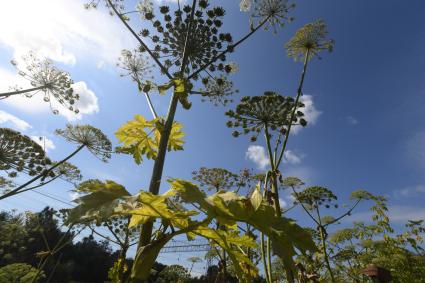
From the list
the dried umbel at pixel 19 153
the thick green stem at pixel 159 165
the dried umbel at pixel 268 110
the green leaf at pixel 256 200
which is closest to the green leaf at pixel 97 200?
the thick green stem at pixel 159 165

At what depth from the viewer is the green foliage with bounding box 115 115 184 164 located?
10.9 ft

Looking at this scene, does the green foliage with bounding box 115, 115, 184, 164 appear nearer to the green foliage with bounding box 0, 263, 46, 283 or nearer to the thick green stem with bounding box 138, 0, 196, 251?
the thick green stem with bounding box 138, 0, 196, 251

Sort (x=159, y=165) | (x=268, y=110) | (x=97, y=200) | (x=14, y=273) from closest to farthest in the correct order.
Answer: (x=97, y=200), (x=159, y=165), (x=268, y=110), (x=14, y=273)

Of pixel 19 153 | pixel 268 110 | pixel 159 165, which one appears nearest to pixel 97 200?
pixel 159 165

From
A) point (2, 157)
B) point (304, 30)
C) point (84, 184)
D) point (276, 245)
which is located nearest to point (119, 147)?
point (84, 184)

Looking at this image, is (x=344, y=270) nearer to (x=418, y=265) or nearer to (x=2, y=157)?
(x=418, y=265)

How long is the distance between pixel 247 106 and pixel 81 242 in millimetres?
83859

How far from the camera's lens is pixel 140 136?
11.5 feet

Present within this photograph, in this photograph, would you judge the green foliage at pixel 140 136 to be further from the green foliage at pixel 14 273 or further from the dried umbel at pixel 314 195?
the green foliage at pixel 14 273

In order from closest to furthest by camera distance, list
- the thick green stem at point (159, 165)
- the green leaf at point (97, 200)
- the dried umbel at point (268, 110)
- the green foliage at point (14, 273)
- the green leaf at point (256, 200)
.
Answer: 1. the green leaf at point (97, 200)
2. the green leaf at point (256, 200)
3. the thick green stem at point (159, 165)
4. the dried umbel at point (268, 110)
5. the green foliage at point (14, 273)

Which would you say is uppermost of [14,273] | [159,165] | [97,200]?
[14,273]

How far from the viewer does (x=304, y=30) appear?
8.49 m

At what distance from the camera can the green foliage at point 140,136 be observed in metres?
3.33

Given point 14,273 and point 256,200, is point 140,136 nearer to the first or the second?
point 256,200
